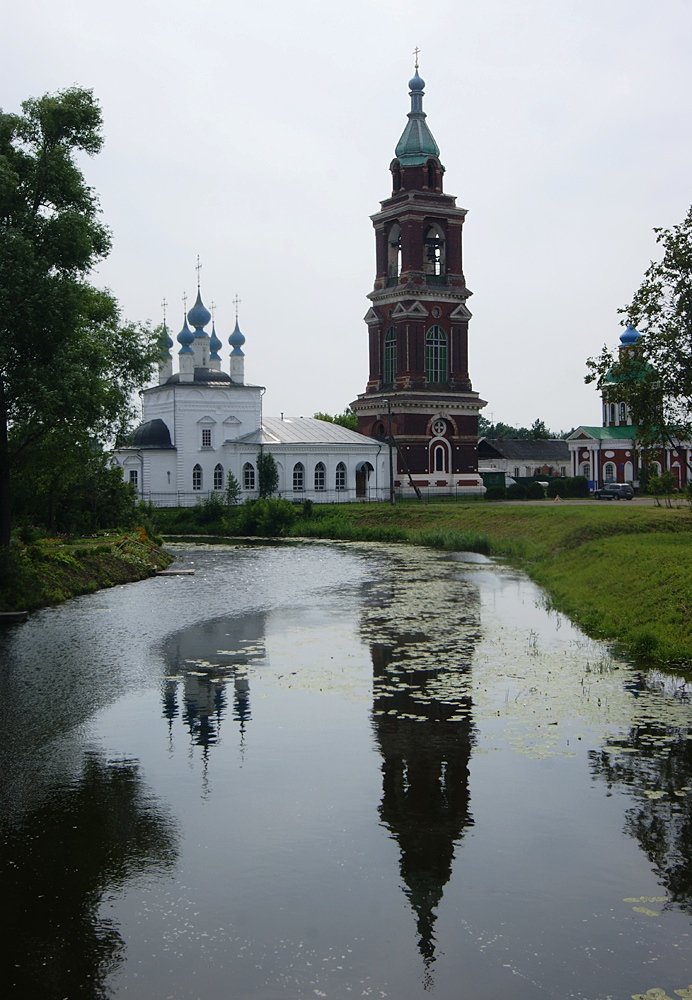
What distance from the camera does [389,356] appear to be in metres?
76.7

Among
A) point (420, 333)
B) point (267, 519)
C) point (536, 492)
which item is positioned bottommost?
point (267, 519)

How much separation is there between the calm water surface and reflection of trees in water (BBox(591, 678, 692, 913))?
0.12 ft

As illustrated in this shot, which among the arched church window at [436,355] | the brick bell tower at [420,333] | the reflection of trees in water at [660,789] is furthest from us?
the arched church window at [436,355]

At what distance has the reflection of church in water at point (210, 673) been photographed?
1490cm

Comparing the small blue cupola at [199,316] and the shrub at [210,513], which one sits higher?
the small blue cupola at [199,316]

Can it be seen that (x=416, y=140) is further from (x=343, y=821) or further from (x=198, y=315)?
(x=343, y=821)

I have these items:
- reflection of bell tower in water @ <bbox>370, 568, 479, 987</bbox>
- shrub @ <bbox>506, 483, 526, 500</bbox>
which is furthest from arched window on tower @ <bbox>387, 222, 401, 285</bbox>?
reflection of bell tower in water @ <bbox>370, 568, 479, 987</bbox>

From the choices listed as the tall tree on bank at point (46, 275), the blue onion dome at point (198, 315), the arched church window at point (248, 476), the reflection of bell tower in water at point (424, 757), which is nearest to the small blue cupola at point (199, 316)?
the blue onion dome at point (198, 315)

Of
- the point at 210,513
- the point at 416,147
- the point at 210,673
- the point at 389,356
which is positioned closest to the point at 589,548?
the point at 210,673

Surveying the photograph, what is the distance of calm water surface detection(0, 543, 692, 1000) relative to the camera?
26.1ft

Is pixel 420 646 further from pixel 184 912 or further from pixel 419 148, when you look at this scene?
pixel 419 148

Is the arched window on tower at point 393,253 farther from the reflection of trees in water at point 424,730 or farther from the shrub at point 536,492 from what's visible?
the reflection of trees in water at point 424,730

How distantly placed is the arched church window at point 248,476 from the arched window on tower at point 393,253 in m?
16.8

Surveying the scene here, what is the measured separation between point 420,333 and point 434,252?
21.5 feet
